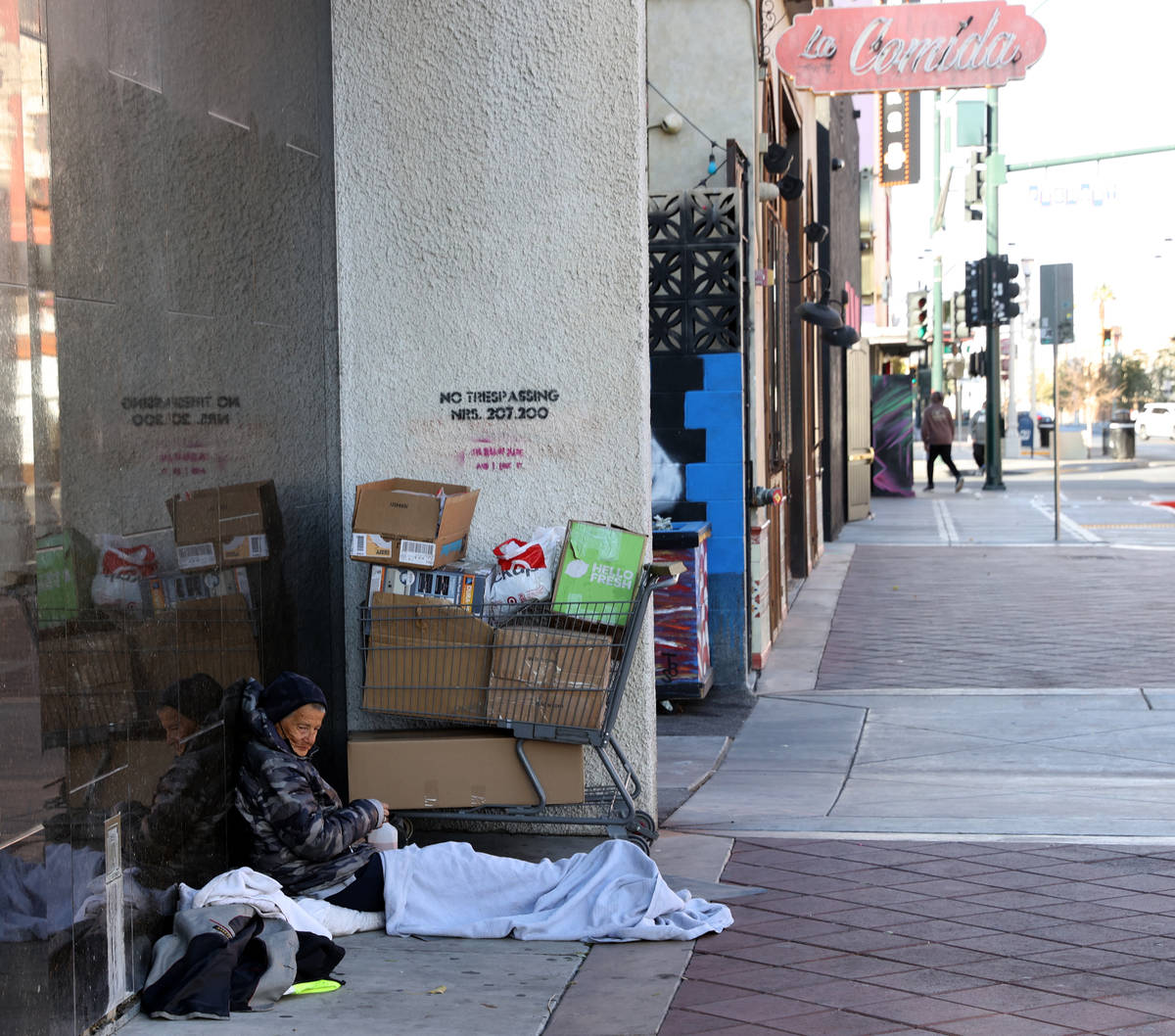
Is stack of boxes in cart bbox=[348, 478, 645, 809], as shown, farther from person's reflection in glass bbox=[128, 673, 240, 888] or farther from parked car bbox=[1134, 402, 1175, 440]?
parked car bbox=[1134, 402, 1175, 440]

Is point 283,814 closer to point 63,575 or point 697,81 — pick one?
point 63,575

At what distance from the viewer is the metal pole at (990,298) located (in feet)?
93.8

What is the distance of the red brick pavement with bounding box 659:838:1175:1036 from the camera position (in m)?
4.40

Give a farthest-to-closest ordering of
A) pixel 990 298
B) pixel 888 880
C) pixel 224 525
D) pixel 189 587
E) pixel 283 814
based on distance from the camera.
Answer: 1. pixel 990 298
2. pixel 888 880
3. pixel 224 525
4. pixel 283 814
5. pixel 189 587

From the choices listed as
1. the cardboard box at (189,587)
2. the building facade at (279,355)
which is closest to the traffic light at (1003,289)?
the building facade at (279,355)

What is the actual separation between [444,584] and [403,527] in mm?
269

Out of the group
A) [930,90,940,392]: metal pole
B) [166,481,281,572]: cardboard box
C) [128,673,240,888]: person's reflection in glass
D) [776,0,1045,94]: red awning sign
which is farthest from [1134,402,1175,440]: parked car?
[128,673,240,888]: person's reflection in glass

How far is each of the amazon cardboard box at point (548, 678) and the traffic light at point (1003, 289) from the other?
2456cm

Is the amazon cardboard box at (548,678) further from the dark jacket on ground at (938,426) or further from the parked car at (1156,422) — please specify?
the parked car at (1156,422)

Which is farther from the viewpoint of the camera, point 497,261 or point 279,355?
point 497,261

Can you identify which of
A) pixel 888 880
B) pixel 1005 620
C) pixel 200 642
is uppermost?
pixel 200 642

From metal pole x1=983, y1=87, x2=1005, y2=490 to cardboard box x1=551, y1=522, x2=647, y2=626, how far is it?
23.0m

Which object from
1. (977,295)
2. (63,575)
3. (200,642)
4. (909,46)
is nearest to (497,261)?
(200,642)

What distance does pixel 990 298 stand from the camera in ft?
96.1
